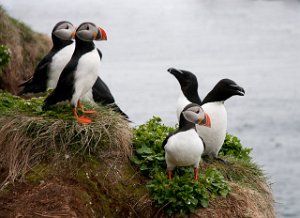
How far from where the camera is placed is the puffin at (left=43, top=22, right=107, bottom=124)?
6770mm

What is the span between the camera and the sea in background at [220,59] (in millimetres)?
25250

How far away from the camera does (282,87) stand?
33188 mm

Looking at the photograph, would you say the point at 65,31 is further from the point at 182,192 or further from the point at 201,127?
the point at 182,192

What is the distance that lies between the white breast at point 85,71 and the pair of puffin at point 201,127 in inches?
34.5

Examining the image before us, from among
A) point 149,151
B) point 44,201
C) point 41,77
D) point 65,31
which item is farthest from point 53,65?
point 44,201

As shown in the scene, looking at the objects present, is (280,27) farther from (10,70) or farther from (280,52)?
(10,70)

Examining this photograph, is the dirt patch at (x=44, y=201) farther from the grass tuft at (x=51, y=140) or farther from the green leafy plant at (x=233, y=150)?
the green leafy plant at (x=233, y=150)

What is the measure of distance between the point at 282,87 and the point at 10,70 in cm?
2230

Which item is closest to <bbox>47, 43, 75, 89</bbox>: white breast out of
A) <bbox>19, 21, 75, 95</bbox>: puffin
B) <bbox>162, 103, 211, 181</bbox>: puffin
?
<bbox>19, 21, 75, 95</bbox>: puffin

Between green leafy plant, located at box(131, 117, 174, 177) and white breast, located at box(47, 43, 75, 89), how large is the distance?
3.79 ft

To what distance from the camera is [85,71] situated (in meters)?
6.76

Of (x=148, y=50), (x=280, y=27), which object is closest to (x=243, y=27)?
(x=280, y=27)

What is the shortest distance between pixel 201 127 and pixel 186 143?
1.03 metres

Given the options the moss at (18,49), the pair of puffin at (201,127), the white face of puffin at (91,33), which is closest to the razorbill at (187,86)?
the pair of puffin at (201,127)
